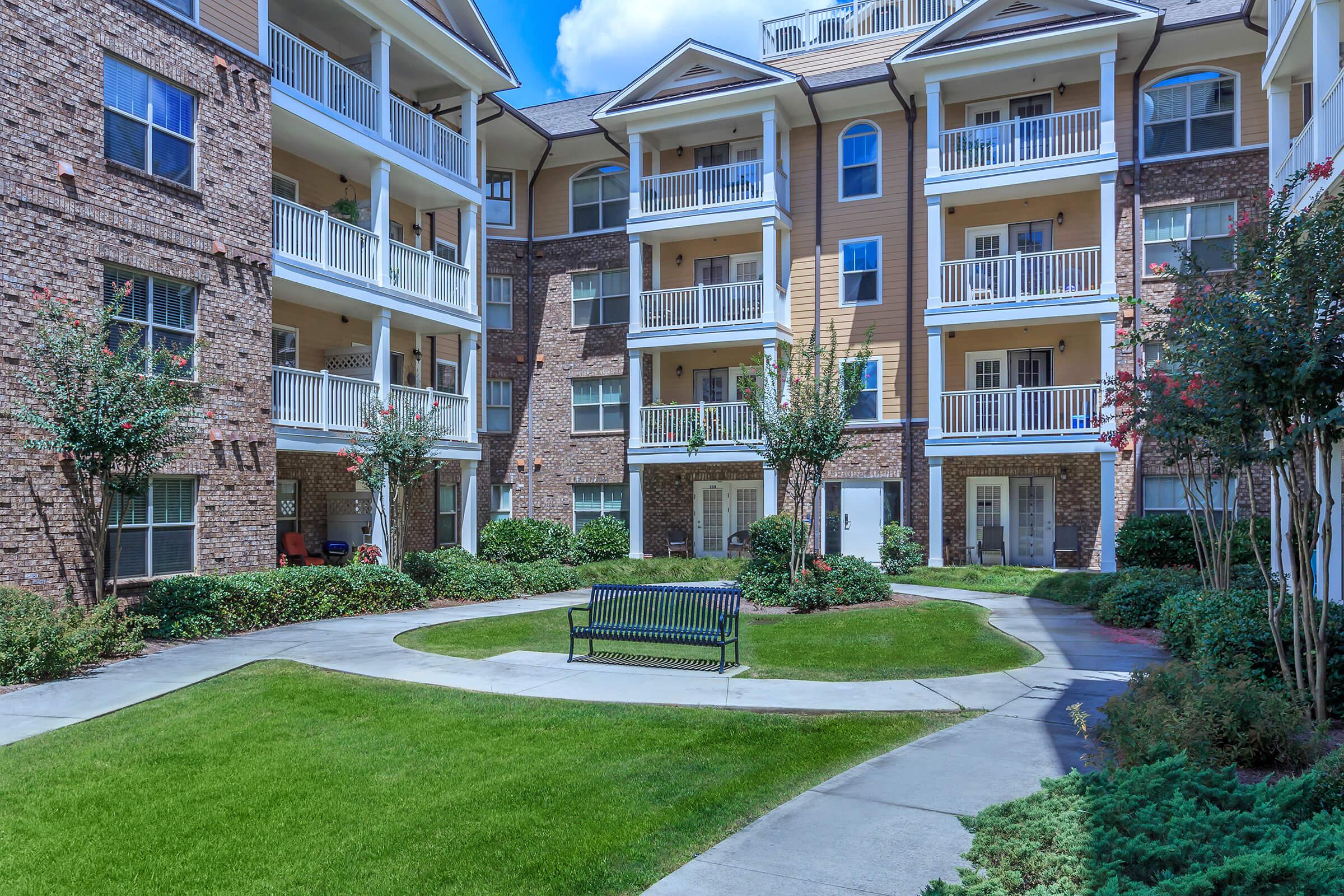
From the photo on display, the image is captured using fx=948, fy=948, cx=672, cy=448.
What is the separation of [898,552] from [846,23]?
48.6 ft

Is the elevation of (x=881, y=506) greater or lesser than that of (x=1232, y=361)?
lesser

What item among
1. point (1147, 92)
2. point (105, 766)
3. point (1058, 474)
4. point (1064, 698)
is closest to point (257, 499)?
point (105, 766)

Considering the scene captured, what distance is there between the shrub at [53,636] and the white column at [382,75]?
11.4 m

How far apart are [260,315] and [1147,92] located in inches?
780

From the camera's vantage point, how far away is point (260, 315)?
634 inches

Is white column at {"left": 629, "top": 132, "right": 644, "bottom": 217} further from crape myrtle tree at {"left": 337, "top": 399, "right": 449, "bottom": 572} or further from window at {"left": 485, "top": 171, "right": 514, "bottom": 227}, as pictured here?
crape myrtle tree at {"left": 337, "top": 399, "right": 449, "bottom": 572}

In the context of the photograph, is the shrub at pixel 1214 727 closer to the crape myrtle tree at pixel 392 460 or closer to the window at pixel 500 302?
the crape myrtle tree at pixel 392 460

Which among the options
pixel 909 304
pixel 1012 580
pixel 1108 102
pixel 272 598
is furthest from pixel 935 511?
pixel 272 598

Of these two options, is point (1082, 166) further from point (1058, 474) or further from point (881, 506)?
point (881, 506)

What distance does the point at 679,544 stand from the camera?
25.2m

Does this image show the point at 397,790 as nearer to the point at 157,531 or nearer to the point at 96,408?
the point at 96,408

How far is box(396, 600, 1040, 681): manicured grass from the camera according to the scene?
34.1 ft

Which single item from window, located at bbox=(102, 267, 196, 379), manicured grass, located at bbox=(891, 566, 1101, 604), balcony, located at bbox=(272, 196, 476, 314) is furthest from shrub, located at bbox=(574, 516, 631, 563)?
window, located at bbox=(102, 267, 196, 379)

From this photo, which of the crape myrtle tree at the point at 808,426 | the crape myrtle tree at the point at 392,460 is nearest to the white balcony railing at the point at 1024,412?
the crape myrtle tree at the point at 808,426
